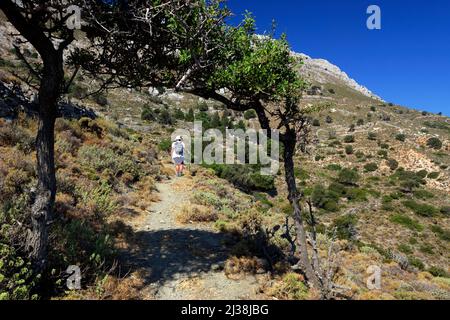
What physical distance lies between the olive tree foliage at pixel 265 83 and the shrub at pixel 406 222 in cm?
2835

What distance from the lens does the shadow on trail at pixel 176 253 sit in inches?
323

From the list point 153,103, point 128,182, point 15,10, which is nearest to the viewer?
point 15,10

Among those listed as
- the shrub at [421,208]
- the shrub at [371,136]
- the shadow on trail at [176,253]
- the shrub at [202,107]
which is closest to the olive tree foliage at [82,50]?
the shadow on trail at [176,253]

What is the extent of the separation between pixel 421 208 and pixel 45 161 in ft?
129

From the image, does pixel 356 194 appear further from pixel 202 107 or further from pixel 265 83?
pixel 202 107

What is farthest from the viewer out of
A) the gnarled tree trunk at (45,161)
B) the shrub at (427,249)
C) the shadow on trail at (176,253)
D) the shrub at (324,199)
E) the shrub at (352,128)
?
the shrub at (352,128)

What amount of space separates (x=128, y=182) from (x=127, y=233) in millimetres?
6148

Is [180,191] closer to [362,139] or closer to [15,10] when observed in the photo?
[15,10]

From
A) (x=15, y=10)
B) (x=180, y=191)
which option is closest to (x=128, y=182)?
(x=180, y=191)

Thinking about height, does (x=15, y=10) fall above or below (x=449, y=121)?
below

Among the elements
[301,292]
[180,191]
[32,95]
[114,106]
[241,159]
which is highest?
[114,106]

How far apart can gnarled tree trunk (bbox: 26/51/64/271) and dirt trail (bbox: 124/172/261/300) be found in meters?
2.36

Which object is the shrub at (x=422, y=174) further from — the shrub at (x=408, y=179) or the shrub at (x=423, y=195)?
the shrub at (x=423, y=195)

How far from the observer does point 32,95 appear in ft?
62.5
